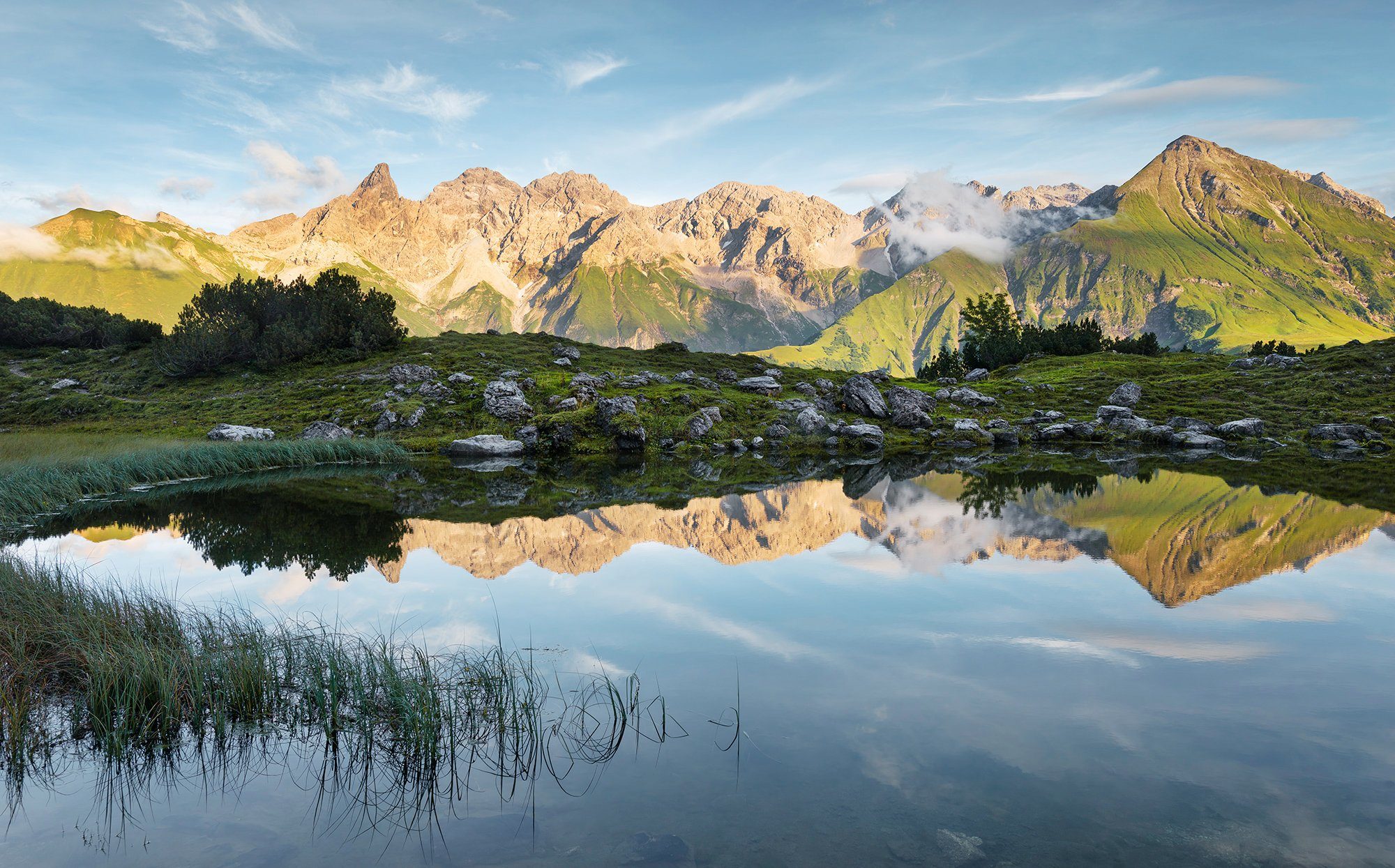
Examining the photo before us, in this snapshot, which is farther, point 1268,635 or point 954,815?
point 1268,635

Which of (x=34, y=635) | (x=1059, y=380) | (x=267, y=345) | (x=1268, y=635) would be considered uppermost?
(x=267, y=345)

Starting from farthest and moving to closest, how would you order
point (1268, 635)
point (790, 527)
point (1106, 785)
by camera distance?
point (790, 527) < point (1268, 635) < point (1106, 785)

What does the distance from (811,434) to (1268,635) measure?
162 ft

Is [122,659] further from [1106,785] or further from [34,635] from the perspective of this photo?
[1106,785]

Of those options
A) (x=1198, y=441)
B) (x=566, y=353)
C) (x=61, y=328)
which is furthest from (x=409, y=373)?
(x=1198, y=441)

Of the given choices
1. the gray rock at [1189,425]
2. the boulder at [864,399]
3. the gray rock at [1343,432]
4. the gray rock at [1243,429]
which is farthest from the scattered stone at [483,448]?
the gray rock at [1343,432]

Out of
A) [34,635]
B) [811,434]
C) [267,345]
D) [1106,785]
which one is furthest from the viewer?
[267,345]

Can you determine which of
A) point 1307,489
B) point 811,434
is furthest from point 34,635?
point 811,434

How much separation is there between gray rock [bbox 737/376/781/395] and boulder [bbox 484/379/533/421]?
24.1 m

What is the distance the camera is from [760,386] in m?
76.9

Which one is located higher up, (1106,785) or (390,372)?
(390,372)

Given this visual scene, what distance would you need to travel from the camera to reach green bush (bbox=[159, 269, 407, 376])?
79062 millimetres

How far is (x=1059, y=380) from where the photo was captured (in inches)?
3386

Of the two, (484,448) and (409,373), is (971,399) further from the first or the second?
(409,373)
